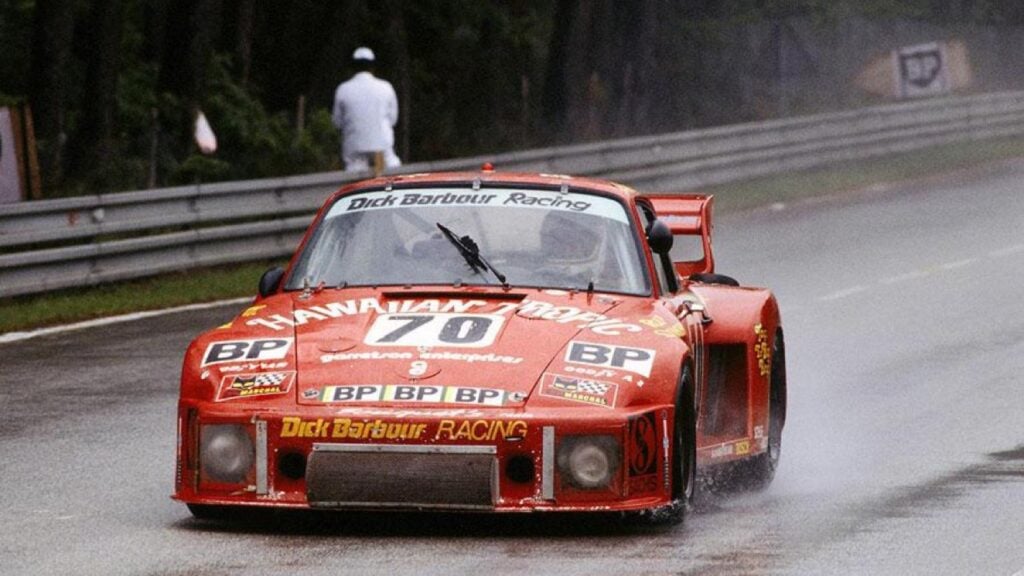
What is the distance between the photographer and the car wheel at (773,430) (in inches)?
400

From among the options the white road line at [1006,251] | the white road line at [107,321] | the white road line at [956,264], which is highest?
the white road line at [107,321]

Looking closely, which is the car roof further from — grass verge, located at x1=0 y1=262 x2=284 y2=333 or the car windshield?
grass verge, located at x1=0 y1=262 x2=284 y2=333

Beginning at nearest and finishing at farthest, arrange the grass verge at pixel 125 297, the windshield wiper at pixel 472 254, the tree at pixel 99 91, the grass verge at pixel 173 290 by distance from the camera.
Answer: the windshield wiper at pixel 472 254, the grass verge at pixel 125 297, the grass verge at pixel 173 290, the tree at pixel 99 91

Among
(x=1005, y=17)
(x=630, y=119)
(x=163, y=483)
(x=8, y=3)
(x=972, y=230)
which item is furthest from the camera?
(x=1005, y=17)

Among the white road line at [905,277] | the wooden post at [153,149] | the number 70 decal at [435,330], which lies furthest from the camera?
the wooden post at [153,149]

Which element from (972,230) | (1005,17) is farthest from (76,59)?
(1005,17)

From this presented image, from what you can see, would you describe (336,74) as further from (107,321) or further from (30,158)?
(107,321)

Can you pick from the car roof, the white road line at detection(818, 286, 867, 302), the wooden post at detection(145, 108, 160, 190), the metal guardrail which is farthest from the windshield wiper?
the wooden post at detection(145, 108, 160, 190)

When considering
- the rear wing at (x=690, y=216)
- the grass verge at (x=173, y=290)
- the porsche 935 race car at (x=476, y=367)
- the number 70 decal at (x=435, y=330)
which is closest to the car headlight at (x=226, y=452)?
the porsche 935 race car at (x=476, y=367)

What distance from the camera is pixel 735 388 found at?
33.2 feet

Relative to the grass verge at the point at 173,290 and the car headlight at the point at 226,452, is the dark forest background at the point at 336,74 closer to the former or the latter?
the grass verge at the point at 173,290

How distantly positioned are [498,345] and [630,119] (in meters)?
35.0

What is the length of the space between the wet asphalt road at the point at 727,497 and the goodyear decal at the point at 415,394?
48 centimetres

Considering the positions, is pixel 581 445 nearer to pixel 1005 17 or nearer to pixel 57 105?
pixel 57 105
